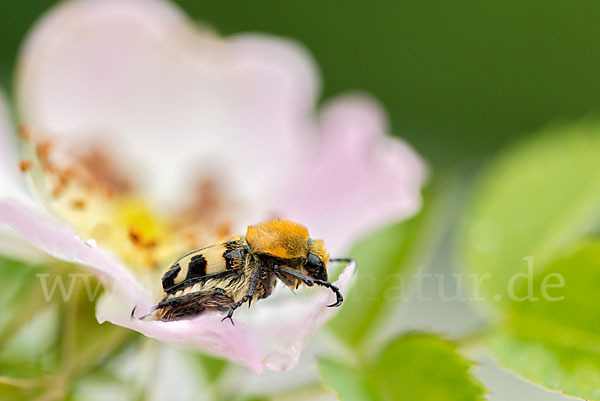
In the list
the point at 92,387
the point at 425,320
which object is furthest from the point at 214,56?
the point at 425,320

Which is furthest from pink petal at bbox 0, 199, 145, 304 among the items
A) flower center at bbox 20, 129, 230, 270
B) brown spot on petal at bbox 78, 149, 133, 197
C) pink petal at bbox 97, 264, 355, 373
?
brown spot on petal at bbox 78, 149, 133, 197

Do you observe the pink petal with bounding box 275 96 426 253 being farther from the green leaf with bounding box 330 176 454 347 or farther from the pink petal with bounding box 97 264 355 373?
the pink petal with bounding box 97 264 355 373

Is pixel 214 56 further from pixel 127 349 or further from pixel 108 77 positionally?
pixel 127 349

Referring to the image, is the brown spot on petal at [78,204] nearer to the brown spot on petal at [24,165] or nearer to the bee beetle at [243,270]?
the brown spot on petal at [24,165]

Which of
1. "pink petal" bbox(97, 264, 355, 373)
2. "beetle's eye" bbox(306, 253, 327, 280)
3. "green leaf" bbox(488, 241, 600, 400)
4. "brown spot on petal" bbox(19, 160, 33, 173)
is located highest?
"green leaf" bbox(488, 241, 600, 400)

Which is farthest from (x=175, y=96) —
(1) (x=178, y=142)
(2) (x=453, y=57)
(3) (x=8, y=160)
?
(2) (x=453, y=57)

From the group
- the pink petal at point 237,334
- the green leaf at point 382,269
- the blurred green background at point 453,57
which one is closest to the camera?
the pink petal at point 237,334

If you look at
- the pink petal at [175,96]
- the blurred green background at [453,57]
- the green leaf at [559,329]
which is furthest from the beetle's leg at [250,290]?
the blurred green background at [453,57]
